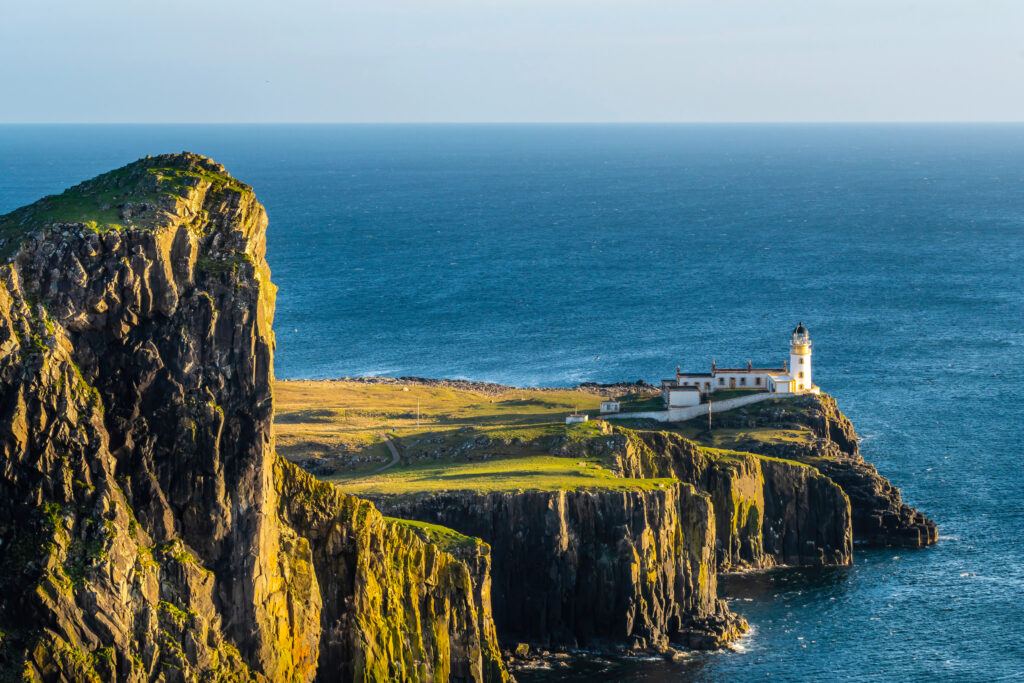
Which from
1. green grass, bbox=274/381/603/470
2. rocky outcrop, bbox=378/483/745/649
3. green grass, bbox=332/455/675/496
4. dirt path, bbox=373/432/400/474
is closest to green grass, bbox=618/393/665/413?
green grass, bbox=274/381/603/470

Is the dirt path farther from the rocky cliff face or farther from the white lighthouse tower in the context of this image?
the rocky cliff face

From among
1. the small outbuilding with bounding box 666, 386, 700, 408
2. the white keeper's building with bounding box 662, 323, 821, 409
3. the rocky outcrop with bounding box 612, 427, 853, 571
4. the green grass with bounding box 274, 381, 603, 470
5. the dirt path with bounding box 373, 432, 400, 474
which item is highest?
the white keeper's building with bounding box 662, 323, 821, 409

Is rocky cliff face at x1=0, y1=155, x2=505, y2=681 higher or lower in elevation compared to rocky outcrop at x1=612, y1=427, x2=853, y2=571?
higher

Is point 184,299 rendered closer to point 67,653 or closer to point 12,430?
point 12,430

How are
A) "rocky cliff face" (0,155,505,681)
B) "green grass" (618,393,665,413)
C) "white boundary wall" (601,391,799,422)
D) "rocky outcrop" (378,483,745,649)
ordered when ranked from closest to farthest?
"rocky cliff face" (0,155,505,681)
"rocky outcrop" (378,483,745,649)
"white boundary wall" (601,391,799,422)
"green grass" (618,393,665,413)

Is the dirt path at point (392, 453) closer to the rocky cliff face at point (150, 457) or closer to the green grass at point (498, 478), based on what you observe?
the green grass at point (498, 478)

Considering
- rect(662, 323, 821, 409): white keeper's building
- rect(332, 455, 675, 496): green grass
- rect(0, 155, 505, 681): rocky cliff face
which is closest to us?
rect(0, 155, 505, 681): rocky cliff face

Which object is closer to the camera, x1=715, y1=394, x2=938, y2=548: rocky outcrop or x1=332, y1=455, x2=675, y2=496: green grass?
x1=332, y1=455, x2=675, y2=496: green grass
